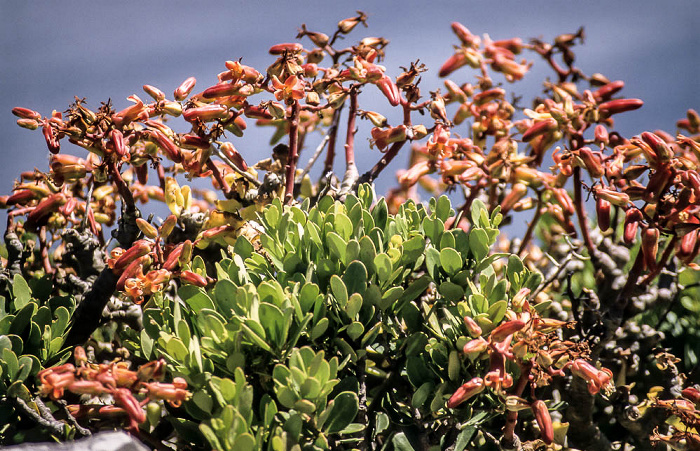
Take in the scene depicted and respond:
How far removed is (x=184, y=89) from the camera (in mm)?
1371

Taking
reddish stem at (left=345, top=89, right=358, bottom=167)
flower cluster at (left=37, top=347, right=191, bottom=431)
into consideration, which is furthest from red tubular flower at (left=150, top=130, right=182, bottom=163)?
flower cluster at (left=37, top=347, right=191, bottom=431)

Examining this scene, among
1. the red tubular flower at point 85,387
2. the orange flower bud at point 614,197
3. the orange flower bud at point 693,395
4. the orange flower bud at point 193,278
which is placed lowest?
the red tubular flower at point 85,387

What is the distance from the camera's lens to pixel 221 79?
1.34 meters

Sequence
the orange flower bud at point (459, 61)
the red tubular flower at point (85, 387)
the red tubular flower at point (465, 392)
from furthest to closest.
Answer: the orange flower bud at point (459, 61), the red tubular flower at point (465, 392), the red tubular flower at point (85, 387)

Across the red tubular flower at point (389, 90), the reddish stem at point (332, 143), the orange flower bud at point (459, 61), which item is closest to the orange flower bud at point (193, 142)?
the red tubular flower at point (389, 90)

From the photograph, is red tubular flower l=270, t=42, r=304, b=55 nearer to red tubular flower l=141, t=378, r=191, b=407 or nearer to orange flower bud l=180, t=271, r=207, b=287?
orange flower bud l=180, t=271, r=207, b=287

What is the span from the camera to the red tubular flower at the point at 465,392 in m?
1.04

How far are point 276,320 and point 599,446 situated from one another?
916 mm

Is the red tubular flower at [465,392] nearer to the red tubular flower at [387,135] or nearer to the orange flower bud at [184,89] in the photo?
the red tubular flower at [387,135]

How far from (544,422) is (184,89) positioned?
0.93 m

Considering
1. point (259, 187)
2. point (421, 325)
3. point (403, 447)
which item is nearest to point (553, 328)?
point (421, 325)

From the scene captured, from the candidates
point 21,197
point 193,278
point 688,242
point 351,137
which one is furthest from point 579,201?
point 21,197

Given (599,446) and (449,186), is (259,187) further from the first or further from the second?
(599,446)

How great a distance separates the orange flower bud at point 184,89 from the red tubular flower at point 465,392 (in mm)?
787
